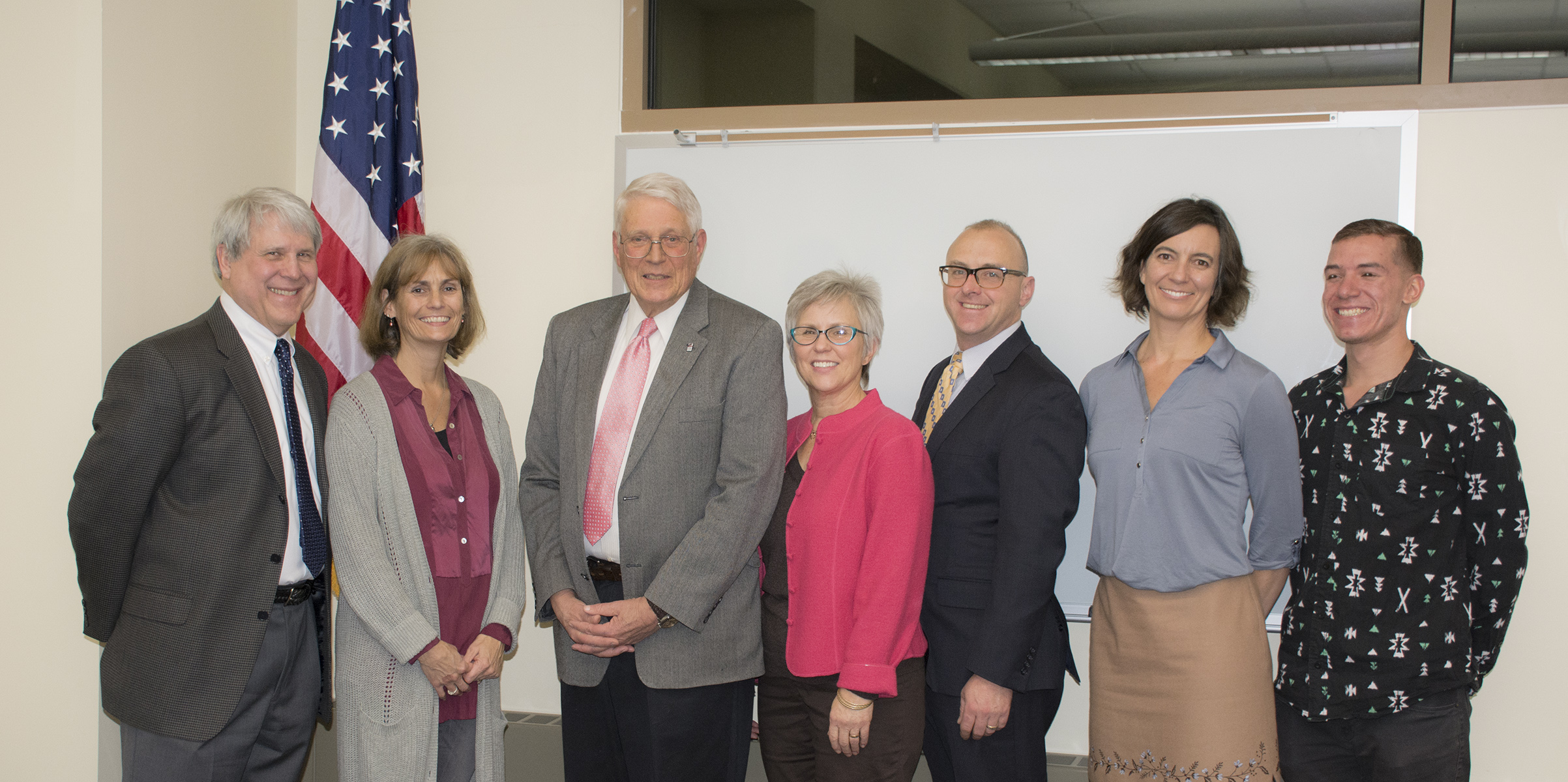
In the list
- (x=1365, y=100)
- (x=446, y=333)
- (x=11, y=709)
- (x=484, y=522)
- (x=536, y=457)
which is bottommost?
(x=11, y=709)

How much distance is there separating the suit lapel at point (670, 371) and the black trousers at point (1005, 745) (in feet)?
2.88

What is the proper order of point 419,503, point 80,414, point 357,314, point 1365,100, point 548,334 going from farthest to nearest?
point 357,314, point 1365,100, point 80,414, point 548,334, point 419,503

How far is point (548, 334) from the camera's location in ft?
7.84

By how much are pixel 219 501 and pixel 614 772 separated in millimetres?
1099

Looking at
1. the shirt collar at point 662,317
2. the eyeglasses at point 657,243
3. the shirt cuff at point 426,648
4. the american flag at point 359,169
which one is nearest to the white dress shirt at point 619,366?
the shirt collar at point 662,317

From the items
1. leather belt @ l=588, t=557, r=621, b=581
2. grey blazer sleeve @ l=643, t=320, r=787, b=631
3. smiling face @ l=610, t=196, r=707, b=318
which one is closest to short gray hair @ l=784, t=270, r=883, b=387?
grey blazer sleeve @ l=643, t=320, r=787, b=631

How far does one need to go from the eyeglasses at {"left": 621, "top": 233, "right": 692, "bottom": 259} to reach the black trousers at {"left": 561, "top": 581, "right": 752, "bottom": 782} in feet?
2.57

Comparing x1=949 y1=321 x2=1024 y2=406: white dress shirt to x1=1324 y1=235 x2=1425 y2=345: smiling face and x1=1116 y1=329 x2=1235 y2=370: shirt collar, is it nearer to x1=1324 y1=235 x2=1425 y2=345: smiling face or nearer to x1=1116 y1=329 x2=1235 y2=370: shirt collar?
x1=1116 y1=329 x2=1235 y2=370: shirt collar

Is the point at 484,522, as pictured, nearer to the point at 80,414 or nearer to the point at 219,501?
the point at 219,501

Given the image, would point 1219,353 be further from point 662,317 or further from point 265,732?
point 265,732

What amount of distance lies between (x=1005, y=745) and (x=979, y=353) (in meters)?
0.92

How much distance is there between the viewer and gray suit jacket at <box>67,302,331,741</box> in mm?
2082

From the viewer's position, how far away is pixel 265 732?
2.25 metres

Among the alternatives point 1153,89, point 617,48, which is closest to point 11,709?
point 617,48
